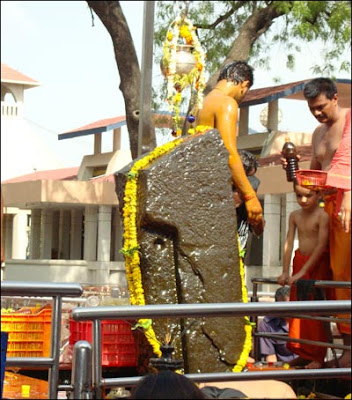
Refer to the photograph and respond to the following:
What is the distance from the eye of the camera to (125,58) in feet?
41.8

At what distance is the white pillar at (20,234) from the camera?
4278 cm

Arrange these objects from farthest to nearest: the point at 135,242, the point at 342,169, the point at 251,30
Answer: the point at 251,30
the point at 135,242
the point at 342,169

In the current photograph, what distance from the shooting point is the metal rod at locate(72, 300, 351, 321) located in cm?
360

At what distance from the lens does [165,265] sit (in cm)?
588

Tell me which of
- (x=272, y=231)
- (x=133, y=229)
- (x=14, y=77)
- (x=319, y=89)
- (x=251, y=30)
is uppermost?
(x=14, y=77)

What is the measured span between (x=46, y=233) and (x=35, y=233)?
4.41 feet

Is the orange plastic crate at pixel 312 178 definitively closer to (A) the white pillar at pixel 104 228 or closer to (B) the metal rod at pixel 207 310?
(B) the metal rod at pixel 207 310

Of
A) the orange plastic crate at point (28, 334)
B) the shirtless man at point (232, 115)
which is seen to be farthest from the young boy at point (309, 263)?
the orange plastic crate at point (28, 334)

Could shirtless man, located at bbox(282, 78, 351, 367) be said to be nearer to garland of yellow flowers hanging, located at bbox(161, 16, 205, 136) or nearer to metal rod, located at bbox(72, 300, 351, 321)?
metal rod, located at bbox(72, 300, 351, 321)

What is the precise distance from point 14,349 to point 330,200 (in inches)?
83.0

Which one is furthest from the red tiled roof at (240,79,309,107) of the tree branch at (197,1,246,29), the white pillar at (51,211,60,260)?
the white pillar at (51,211,60,260)

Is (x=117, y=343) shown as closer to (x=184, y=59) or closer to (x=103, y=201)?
(x=184, y=59)

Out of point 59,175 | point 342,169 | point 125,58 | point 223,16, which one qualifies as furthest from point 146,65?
point 59,175

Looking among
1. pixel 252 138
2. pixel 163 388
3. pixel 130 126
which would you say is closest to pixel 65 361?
pixel 163 388
